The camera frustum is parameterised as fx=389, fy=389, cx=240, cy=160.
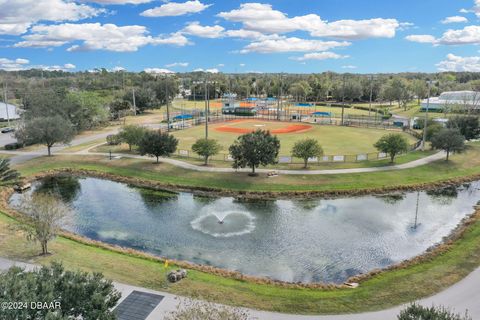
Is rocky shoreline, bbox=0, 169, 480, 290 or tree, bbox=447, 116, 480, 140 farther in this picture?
tree, bbox=447, 116, 480, 140

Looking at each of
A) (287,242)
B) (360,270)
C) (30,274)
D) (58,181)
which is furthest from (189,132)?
(30,274)

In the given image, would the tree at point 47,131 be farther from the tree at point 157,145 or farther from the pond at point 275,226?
the tree at point 157,145

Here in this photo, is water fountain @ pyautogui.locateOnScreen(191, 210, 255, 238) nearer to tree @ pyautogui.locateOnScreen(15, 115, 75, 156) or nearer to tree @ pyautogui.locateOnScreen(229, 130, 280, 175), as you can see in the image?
tree @ pyautogui.locateOnScreen(229, 130, 280, 175)

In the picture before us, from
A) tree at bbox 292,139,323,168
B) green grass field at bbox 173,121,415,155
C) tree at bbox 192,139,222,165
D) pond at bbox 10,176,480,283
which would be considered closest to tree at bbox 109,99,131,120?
green grass field at bbox 173,121,415,155

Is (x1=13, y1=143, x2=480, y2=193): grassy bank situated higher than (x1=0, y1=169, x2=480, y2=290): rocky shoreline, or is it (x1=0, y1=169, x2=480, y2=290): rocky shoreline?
(x1=13, y1=143, x2=480, y2=193): grassy bank

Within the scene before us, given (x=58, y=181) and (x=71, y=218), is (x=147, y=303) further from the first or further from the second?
(x=58, y=181)

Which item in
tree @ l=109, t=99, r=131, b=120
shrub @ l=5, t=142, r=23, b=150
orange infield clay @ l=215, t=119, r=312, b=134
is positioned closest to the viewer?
shrub @ l=5, t=142, r=23, b=150

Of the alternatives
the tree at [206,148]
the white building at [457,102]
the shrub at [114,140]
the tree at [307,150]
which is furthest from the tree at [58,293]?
the white building at [457,102]
